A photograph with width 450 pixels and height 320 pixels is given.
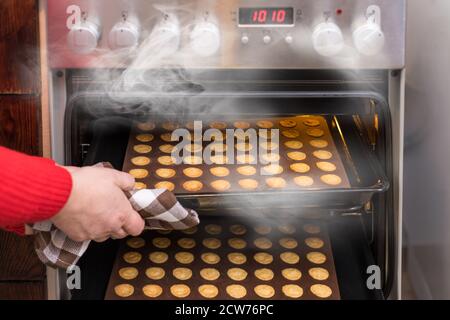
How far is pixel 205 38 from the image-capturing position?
135 cm

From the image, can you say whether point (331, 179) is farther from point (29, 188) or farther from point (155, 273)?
point (29, 188)

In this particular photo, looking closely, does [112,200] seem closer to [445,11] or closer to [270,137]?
[270,137]

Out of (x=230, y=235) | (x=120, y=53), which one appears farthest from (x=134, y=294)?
(x=120, y=53)

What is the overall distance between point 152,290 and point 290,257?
1.06 ft

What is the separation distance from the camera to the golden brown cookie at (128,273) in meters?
1.52

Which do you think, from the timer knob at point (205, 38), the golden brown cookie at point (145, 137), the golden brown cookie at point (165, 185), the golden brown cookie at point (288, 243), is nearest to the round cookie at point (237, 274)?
the golden brown cookie at point (288, 243)

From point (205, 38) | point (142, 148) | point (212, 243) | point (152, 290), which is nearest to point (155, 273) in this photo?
point (152, 290)

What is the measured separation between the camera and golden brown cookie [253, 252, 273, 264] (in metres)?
1.56

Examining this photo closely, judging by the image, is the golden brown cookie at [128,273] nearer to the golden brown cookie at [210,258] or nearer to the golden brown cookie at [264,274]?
the golden brown cookie at [210,258]

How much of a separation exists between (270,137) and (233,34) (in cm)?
30

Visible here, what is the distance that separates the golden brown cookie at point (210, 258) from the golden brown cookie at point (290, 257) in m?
0.15

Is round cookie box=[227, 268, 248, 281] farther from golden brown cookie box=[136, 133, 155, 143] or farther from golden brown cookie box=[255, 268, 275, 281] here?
golden brown cookie box=[136, 133, 155, 143]

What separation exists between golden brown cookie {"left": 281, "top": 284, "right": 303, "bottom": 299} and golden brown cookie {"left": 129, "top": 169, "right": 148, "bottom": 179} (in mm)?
386

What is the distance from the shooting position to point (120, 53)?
4.53 ft
